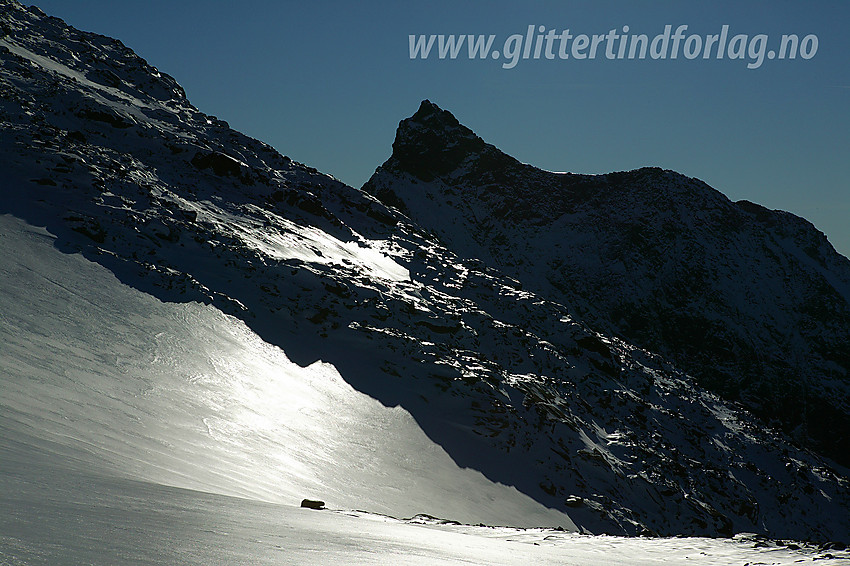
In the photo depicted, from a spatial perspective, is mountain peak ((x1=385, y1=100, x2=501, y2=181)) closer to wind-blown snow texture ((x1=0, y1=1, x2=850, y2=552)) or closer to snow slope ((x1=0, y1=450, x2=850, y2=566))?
wind-blown snow texture ((x1=0, y1=1, x2=850, y2=552))

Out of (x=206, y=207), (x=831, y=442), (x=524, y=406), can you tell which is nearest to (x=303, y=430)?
Answer: (x=524, y=406)

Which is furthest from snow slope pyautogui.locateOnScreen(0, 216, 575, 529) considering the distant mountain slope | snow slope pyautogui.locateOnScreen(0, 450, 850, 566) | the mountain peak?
the mountain peak

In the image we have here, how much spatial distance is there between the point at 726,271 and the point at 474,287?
219 feet

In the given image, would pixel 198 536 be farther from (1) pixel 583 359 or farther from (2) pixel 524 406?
(1) pixel 583 359

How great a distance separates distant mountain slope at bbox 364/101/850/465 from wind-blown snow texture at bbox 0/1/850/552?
32.8 metres

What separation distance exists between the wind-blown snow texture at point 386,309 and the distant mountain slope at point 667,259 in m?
32.8

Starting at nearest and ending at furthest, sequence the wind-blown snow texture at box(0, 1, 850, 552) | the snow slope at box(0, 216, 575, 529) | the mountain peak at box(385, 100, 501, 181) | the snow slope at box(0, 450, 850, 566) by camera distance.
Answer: the snow slope at box(0, 450, 850, 566) → the snow slope at box(0, 216, 575, 529) → the wind-blown snow texture at box(0, 1, 850, 552) → the mountain peak at box(385, 100, 501, 181)

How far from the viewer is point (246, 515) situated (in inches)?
258

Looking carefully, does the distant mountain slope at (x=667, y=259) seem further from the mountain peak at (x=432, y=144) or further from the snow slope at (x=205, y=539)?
the snow slope at (x=205, y=539)

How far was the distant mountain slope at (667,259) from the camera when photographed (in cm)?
7938

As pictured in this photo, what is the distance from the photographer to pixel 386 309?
3397 centimetres

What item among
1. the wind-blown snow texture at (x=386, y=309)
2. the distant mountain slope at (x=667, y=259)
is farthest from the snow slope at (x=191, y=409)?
the distant mountain slope at (x=667, y=259)

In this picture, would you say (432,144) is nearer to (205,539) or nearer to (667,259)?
(667,259)

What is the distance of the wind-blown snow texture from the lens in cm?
2666
